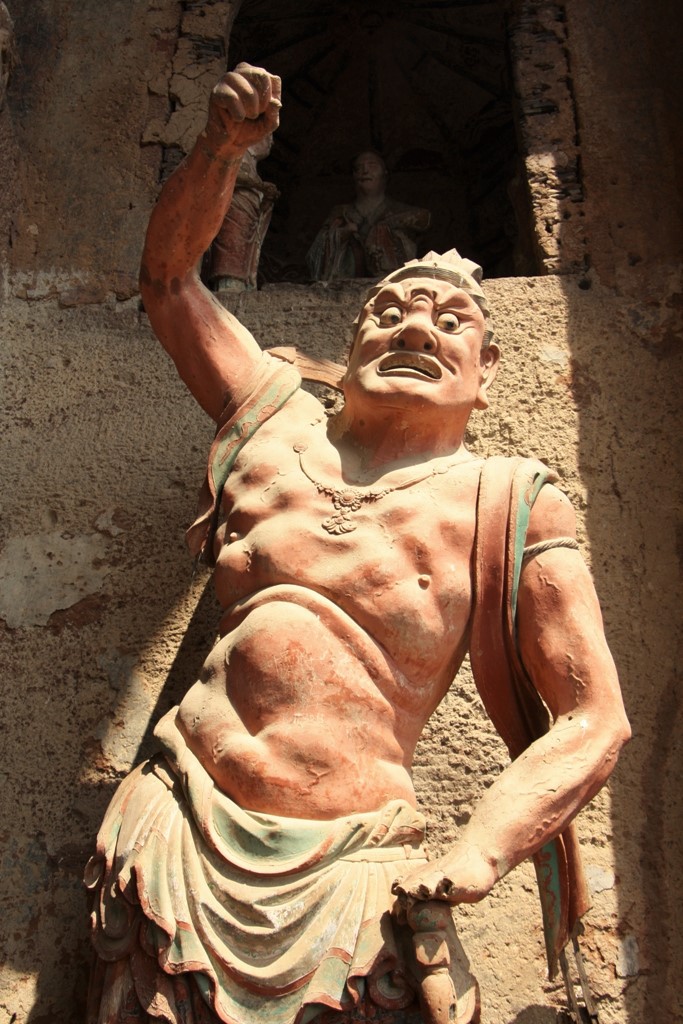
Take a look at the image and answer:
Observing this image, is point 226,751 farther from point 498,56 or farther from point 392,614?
point 498,56

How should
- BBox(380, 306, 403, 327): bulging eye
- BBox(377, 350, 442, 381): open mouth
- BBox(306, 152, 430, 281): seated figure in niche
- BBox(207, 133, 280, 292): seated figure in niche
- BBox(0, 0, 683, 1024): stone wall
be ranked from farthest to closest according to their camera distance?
BBox(306, 152, 430, 281): seated figure in niche, BBox(207, 133, 280, 292): seated figure in niche, BBox(0, 0, 683, 1024): stone wall, BBox(380, 306, 403, 327): bulging eye, BBox(377, 350, 442, 381): open mouth

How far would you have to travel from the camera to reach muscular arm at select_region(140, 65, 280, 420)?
→ 3305mm

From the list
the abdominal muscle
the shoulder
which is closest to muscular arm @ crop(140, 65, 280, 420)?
the abdominal muscle

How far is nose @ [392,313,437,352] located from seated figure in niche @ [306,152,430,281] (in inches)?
78.3

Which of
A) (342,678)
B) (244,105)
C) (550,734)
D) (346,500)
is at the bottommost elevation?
(550,734)

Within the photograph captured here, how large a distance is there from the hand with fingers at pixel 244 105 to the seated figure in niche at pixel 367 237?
2.08m

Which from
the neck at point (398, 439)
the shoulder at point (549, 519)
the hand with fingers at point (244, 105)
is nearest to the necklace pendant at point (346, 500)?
the neck at point (398, 439)

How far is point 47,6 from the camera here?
5383 millimetres

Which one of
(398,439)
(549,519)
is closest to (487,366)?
(398,439)

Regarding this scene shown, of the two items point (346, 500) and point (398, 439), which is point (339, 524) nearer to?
point (346, 500)

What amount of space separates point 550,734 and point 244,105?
149 centimetres

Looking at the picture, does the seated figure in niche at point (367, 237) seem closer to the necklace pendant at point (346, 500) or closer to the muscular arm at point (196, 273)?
the muscular arm at point (196, 273)

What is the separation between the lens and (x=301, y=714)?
2865mm

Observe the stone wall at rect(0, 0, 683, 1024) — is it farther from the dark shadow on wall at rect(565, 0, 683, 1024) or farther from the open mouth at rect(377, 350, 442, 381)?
the open mouth at rect(377, 350, 442, 381)
